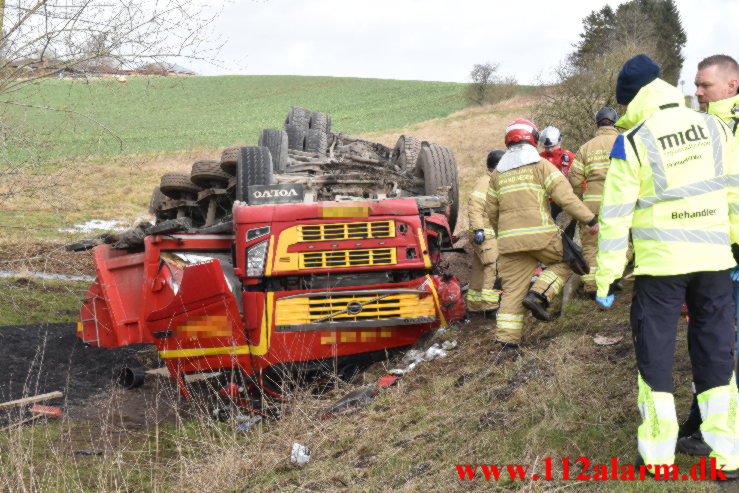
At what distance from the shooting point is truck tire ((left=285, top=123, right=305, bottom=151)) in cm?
1059

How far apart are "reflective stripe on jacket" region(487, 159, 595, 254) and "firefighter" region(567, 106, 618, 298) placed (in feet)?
3.25

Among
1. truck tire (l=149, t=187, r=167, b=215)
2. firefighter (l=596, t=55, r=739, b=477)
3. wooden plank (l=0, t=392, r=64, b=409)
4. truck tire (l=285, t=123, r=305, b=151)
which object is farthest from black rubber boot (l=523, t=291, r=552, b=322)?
truck tire (l=149, t=187, r=167, b=215)

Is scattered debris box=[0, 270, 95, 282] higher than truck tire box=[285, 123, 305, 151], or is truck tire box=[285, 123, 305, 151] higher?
truck tire box=[285, 123, 305, 151]

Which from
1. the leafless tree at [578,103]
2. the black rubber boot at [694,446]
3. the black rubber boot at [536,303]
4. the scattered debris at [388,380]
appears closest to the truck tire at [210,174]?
the scattered debris at [388,380]

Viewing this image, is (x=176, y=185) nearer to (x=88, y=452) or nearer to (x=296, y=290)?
(x=296, y=290)

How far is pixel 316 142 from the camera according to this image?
10.7 meters

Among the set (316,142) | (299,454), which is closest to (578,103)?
(316,142)

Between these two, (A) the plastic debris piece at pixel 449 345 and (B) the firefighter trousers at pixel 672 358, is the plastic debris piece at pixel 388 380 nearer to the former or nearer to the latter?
(A) the plastic debris piece at pixel 449 345

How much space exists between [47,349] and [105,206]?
38.6ft

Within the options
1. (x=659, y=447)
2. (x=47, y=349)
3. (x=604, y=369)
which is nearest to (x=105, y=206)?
(x=47, y=349)

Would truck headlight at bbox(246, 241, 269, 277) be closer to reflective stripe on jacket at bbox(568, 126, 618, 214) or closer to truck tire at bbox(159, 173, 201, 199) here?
reflective stripe on jacket at bbox(568, 126, 618, 214)

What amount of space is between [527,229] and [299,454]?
7.50 feet

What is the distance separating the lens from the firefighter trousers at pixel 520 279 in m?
5.80

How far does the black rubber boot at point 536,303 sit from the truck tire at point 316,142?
5.33 m
